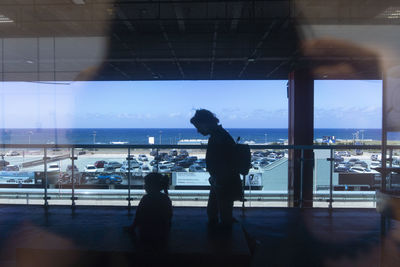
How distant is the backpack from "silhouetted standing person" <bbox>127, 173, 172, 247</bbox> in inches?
23.7

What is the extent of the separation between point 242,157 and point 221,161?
0.61 feet

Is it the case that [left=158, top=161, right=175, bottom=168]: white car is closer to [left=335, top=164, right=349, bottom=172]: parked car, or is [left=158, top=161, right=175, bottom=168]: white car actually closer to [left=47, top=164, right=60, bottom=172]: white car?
[left=47, top=164, right=60, bottom=172]: white car

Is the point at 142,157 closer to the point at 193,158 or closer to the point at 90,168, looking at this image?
the point at 193,158

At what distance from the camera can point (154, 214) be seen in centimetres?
198

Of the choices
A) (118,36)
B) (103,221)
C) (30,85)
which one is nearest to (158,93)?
(30,85)

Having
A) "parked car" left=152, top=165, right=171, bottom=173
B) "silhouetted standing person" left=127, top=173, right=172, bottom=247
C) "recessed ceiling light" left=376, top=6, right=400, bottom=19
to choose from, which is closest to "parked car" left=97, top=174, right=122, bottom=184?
"parked car" left=152, top=165, right=171, bottom=173

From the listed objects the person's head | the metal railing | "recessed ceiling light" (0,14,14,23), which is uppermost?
"recessed ceiling light" (0,14,14,23)

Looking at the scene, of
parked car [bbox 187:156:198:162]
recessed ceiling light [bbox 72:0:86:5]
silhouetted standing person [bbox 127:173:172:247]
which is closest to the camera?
silhouetted standing person [bbox 127:173:172:247]

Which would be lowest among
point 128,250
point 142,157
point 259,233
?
point 259,233

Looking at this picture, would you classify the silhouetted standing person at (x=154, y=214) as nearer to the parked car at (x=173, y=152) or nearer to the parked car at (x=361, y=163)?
the parked car at (x=173, y=152)

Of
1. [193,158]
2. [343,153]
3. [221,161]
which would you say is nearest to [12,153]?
[193,158]

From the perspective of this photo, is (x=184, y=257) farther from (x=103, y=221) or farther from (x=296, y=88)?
(x=296, y=88)

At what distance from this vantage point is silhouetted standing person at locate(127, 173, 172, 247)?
197 centimetres

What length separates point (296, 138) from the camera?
7.89 meters
